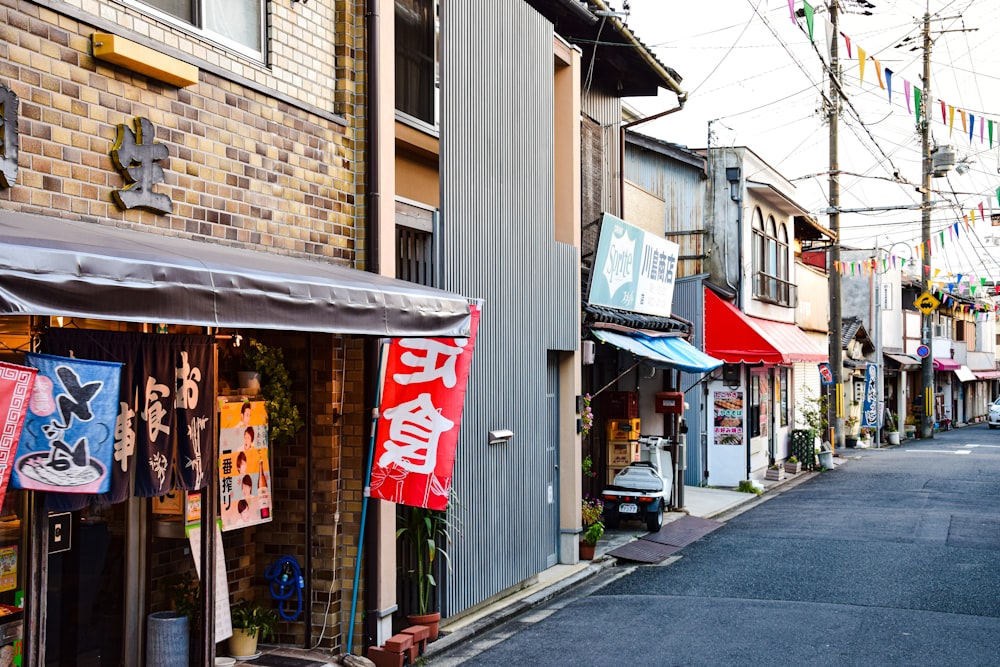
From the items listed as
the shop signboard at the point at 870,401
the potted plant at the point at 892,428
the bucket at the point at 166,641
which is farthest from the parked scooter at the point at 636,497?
the shop signboard at the point at 870,401

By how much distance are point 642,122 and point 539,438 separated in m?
7.50

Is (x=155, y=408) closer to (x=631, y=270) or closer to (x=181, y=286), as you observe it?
(x=181, y=286)

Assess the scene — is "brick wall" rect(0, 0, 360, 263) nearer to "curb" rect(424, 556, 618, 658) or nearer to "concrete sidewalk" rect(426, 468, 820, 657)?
"curb" rect(424, 556, 618, 658)

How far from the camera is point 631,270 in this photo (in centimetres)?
1719

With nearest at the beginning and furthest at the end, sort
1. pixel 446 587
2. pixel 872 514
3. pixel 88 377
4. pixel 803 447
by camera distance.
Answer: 1. pixel 88 377
2. pixel 446 587
3. pixel 872 514
4. pixel 803 447

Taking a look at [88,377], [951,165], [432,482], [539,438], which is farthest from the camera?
[951,165]

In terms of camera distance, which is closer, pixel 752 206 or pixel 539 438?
pixel 539 438

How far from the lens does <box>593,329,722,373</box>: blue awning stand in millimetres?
15363

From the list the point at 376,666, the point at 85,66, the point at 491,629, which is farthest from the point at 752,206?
the point at 85,66

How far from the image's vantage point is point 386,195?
8.83 m

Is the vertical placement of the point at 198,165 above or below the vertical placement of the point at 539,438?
above

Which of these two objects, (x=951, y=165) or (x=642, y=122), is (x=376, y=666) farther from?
(x=951, y=165)

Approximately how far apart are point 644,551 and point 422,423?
7.50 metres

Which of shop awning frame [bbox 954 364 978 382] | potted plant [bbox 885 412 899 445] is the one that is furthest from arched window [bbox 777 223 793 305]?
shop awning frame [bbox 954 364 978 382]
